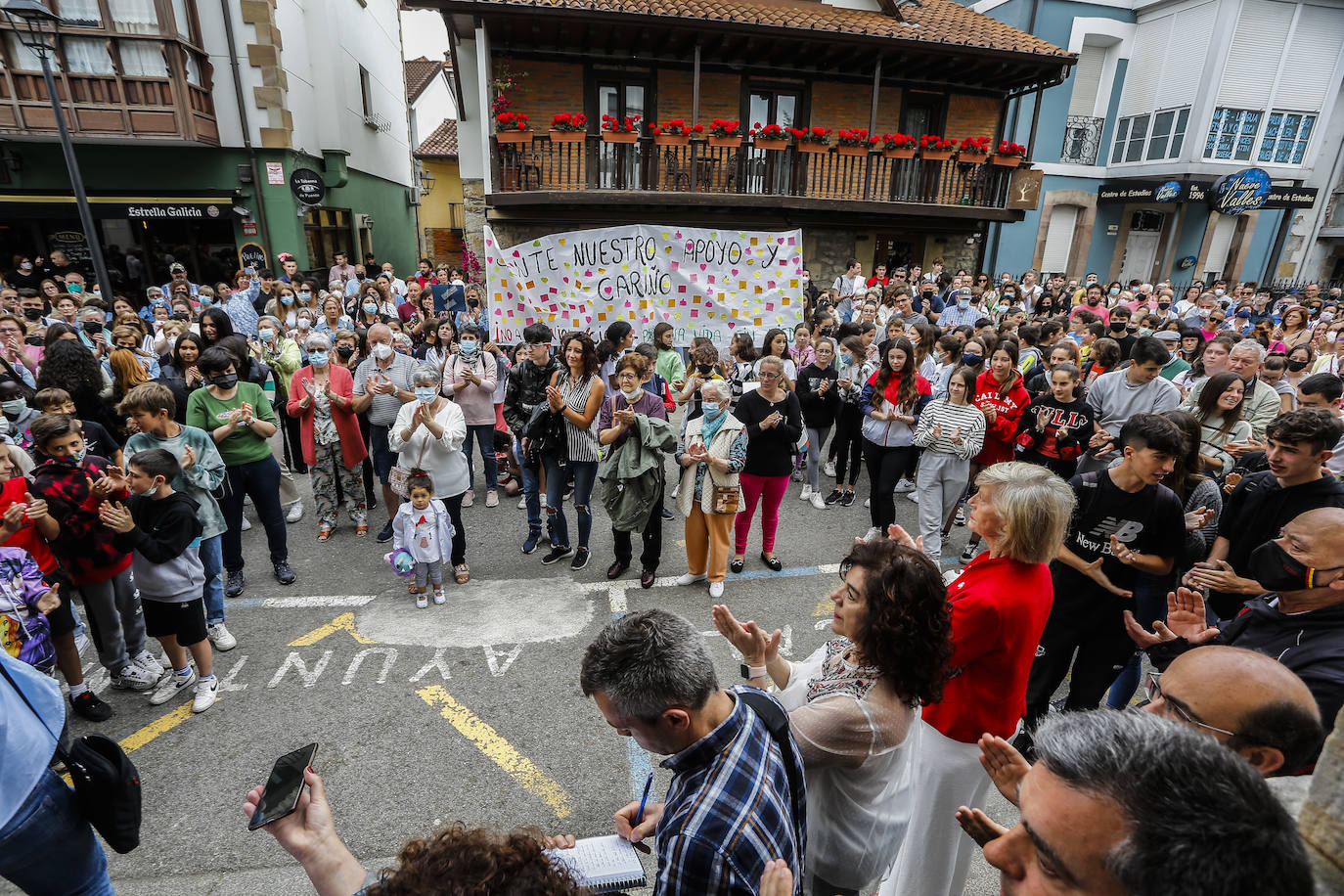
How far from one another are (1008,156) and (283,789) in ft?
55.1

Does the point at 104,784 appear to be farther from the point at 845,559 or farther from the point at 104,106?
the point at 104,106

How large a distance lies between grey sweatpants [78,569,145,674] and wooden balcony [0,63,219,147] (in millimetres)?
13533

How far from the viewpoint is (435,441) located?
5281mm

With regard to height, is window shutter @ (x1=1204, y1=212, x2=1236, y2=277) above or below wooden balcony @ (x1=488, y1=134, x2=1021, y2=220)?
below

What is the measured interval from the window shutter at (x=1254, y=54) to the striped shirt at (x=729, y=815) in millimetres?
25495

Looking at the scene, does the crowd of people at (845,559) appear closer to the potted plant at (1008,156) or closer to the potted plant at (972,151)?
the potted plant at (972,151)

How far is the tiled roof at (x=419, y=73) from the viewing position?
115 ft

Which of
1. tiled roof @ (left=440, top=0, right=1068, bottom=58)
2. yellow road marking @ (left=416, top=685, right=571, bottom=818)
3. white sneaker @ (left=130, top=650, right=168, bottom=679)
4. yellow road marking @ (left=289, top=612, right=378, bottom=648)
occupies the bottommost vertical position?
yellow road marking @ (left=289, top=612, right=378, bottom=648)

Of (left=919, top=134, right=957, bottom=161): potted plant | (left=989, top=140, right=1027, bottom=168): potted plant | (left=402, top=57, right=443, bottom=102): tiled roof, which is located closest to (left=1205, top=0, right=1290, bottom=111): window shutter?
(left=989, top=140, right=1027, bottom=168): potted plant

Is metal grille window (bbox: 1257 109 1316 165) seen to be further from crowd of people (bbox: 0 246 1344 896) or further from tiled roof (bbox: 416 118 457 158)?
tiled roof (bbox: 416 118 457 158)

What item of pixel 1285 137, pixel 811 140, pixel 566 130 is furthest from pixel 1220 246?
pixel 566 130

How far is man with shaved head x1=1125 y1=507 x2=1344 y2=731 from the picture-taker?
85.0 inches

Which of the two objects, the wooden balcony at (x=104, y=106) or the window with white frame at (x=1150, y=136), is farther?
the window with white frame at (x=1150, y=136)

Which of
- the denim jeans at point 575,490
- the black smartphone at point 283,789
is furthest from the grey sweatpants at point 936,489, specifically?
the black smartphone at point 283,789
